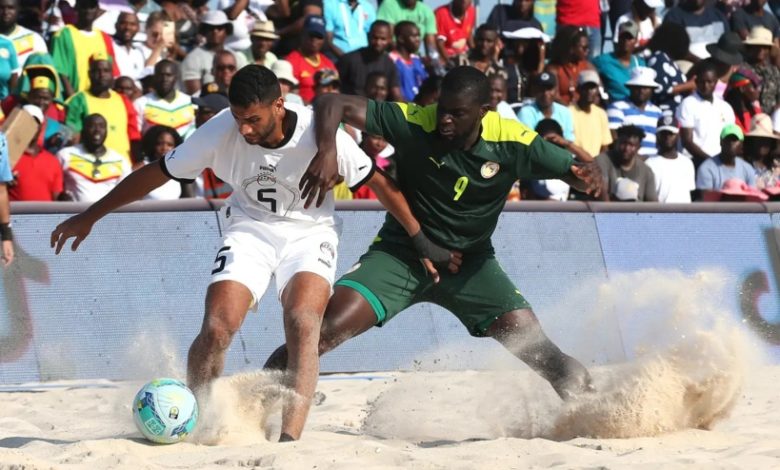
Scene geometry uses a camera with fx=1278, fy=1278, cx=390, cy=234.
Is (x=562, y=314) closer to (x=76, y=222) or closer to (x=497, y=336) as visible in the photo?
(x=497, y=336)

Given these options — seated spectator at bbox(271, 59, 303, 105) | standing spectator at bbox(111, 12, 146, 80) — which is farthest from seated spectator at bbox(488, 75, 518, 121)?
standing spectator at bbox(111, 12, 146, 80)

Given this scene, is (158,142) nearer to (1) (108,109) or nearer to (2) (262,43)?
(1) (108,109)

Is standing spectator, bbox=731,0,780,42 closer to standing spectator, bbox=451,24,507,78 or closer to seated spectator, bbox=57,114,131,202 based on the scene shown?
standing spectator, bbox=451,24,507,78

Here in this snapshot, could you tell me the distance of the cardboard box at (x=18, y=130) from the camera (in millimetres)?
9883

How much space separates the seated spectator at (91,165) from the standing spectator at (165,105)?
0.79 m

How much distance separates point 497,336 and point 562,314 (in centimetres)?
310

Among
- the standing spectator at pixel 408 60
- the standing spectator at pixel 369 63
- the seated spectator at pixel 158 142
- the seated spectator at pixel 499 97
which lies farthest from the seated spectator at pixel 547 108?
the seated spectator at pixel 158 142

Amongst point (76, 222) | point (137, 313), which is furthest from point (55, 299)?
point (76, 222)

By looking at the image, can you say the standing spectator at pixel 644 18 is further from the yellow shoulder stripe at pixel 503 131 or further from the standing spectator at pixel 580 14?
the yellow shoulder stripe at pixel 503 131

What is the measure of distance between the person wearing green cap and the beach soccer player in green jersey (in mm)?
6216

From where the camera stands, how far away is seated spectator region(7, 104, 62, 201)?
32.7 feet

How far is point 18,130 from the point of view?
9.98 meters

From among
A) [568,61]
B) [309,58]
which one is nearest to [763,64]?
[568,61]

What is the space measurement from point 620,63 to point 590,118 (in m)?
1.41
